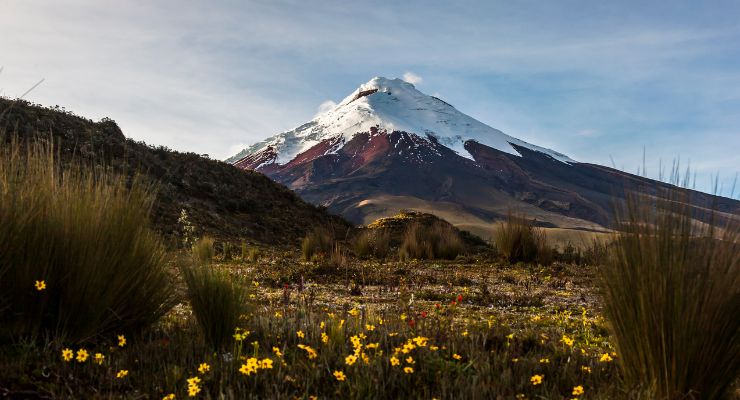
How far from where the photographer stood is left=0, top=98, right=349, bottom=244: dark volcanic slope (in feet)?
66.8

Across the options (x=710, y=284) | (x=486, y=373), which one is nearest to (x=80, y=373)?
(x=486, y=373)

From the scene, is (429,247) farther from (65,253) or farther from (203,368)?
(203,368)

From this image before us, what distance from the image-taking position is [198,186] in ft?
83.6

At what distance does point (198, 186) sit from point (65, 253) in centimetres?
2280

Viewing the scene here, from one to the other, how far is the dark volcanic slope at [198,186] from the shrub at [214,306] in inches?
541

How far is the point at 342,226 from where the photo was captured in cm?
2745

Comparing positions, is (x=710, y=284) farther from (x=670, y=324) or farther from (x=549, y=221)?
(x=549, y=221)

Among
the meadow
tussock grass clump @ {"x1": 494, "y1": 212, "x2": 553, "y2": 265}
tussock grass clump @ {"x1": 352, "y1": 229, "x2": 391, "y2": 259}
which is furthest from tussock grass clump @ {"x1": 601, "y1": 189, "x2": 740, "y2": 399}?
tussock grass clump @ {"x1": 352, "y1": 229, "x2": 391, "y2": 259}

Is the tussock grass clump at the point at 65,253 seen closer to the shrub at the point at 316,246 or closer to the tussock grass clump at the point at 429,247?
the shrub at the point at 316,246

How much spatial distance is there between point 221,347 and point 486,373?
1843mm

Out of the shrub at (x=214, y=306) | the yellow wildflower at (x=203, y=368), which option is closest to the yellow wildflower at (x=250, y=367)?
the yellow wildflower at (x=203, y=368)

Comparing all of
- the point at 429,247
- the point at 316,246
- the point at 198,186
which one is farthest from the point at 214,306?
the point at 198,186

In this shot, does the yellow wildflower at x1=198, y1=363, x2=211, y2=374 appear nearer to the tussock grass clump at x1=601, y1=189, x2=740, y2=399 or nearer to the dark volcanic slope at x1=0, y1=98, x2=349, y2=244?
the tussock grass clump at x1=601, y1=189, x2=740, y2=399

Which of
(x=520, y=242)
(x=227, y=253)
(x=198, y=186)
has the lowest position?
(x=227, y=253)
